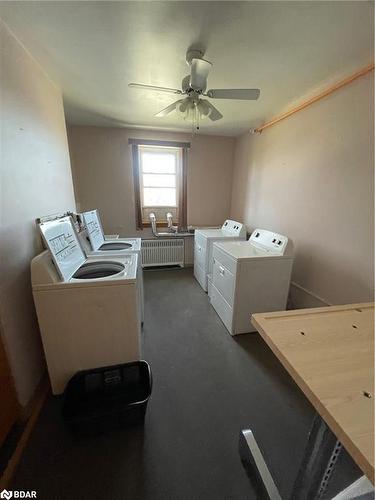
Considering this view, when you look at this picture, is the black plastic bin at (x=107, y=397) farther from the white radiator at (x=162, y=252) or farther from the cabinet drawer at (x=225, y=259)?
the white radiator at (x=162, y=252)

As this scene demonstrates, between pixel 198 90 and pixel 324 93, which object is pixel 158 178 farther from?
pixel 324 93

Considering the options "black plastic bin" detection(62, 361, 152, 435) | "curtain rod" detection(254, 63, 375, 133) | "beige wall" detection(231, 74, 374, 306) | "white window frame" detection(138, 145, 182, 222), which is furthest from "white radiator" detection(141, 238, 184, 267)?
"black plastic bin" detection(62, 361, 152, 435)

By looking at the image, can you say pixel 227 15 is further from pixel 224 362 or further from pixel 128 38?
pixel 224 362

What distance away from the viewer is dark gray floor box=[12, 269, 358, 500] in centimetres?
102

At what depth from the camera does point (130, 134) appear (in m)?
3.34

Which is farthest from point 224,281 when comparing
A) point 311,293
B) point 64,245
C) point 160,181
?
point 160,181

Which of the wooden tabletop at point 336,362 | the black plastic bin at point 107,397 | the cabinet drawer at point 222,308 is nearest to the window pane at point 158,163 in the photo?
the cabinet drawer at point 222,308

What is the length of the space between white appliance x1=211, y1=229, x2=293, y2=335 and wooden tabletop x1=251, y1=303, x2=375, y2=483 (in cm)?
107

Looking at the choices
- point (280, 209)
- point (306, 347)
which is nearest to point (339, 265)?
point (280, 209)

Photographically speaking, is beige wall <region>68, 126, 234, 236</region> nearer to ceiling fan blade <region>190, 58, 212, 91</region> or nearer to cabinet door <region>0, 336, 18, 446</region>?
ceiling fan blade <region>190, 58, 212, 91</region>

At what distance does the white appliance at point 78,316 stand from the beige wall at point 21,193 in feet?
0.42

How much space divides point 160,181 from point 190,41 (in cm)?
240

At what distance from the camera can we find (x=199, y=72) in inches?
59.2

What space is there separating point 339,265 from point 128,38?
2.47 meters
